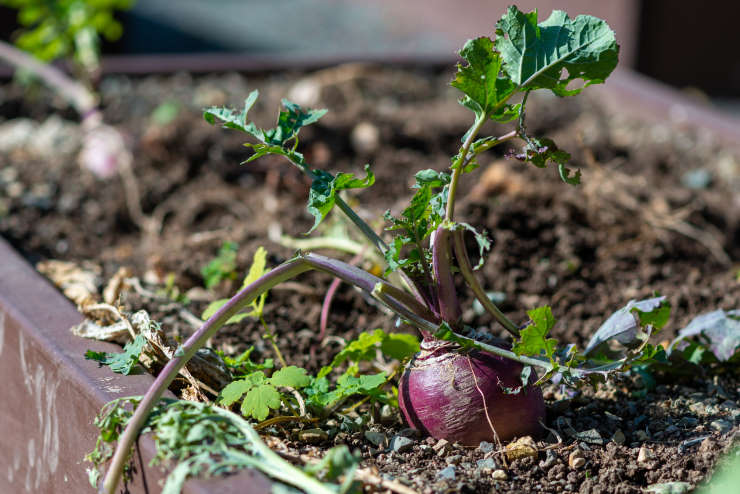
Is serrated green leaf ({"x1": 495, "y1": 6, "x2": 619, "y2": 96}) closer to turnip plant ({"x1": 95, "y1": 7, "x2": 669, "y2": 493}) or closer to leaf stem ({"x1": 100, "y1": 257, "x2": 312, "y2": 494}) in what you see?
turnip plant ({"x1": 95, "y1": 7, "x2": 669, "y2": 493})

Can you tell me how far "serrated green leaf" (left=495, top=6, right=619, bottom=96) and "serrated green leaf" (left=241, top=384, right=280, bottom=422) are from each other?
68 centimetres

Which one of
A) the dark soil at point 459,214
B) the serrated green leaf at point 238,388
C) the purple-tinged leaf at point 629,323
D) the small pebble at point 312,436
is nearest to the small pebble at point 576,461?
the dark soil at point 459,214

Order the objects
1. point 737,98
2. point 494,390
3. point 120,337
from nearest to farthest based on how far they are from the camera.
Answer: point 494,390 < point 120,337 < point 737,98

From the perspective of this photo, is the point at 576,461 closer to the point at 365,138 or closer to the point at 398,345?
the point at 398,345

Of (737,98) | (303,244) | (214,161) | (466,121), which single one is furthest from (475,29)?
(303,244)

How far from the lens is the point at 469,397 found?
1.50m

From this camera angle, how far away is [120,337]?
1739 mm

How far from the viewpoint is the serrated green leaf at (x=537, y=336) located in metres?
1.42

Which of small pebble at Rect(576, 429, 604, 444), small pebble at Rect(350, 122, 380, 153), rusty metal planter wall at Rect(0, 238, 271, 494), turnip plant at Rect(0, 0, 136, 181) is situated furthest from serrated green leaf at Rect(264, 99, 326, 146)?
small pebble at Rect(350, 122, 380, 153)

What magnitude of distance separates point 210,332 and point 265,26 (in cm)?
706

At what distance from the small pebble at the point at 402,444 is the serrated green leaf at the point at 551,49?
26.5 inches

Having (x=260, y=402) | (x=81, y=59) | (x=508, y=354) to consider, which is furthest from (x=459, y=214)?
(x=81, y=59)

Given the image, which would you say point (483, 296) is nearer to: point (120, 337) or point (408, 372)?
point (408, 372)

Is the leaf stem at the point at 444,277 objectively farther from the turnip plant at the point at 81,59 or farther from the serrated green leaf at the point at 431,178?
the turnip plant at the point at 81,59
